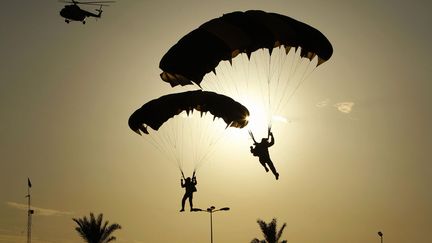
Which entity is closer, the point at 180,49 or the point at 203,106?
the point at 180,49

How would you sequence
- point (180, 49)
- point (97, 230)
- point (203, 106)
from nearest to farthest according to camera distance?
1. point (180, 49)
2. point (203, 106)
3. point (97, 230)

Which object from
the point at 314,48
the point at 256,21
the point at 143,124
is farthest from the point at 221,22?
the point at 143,124

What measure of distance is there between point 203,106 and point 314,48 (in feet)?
23.0

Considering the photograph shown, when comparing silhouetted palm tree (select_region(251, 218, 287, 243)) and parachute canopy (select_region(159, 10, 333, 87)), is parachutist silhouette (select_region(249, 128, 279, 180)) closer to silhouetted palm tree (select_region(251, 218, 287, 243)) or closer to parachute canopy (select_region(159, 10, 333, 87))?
parachute canopy (select_region(159, 10, 333, 87))

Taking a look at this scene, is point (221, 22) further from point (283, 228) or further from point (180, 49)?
point (283, 228)

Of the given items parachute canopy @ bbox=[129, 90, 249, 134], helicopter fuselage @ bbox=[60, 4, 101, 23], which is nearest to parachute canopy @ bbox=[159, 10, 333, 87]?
parachute canopy @ bbox=[129, 90, 249, 134]

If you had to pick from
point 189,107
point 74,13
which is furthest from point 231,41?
point 74,13

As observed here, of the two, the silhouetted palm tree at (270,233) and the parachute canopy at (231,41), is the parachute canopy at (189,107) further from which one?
the silhouetted palm tree at (270,233)

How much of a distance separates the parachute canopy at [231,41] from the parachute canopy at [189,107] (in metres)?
2.09

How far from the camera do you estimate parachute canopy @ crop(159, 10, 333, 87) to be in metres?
34.8

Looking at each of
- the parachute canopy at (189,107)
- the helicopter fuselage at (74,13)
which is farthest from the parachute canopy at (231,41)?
the helicopter fuselage at (74,13)

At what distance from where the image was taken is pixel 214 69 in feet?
115

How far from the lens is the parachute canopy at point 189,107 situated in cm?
3906

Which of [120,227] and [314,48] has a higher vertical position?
[314,48]
